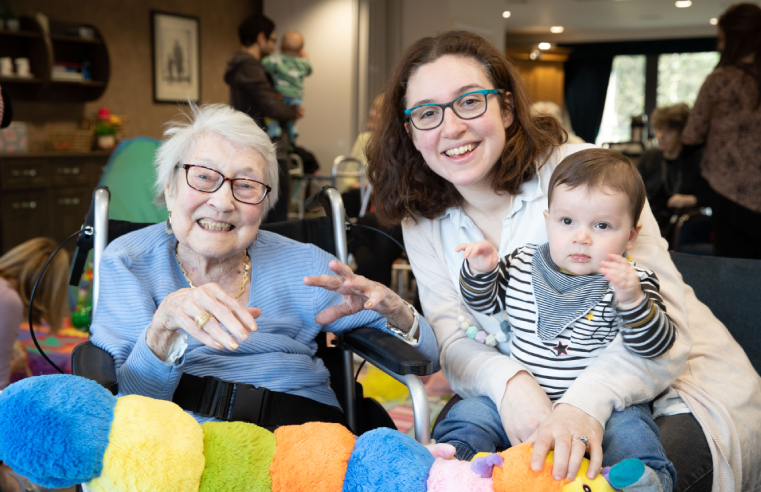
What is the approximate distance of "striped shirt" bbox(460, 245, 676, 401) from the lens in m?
1.15

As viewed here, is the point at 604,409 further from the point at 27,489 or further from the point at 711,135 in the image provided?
the point at 711,135

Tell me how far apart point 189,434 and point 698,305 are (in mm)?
1087

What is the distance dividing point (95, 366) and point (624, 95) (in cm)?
1253

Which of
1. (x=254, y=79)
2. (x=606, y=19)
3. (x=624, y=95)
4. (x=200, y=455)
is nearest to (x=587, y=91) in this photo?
(x=624, y=95)

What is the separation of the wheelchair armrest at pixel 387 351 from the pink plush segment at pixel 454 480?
0.92ft

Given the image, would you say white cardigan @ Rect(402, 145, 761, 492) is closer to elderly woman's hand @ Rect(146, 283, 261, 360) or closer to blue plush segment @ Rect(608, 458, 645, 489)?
blue plush segment @ Rect(608, 458, 645, 489)

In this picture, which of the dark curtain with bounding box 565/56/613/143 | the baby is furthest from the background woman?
the dark curtain with bounding box 565/56/613/143

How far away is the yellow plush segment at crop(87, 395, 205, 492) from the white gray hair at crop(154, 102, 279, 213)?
60 cm

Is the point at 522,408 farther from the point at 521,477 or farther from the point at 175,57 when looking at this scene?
the point at 175,57

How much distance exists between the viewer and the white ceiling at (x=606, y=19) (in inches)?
355

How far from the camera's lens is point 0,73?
498cm

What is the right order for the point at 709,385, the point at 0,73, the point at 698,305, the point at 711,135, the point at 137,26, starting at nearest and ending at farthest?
the point at 709,385 → the point at 698,305 → the point at 711,135 → the point at 0,73 → the point at 137,26

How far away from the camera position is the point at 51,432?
0.81 meters

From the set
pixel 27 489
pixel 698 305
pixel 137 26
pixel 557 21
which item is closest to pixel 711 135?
pixel 698 305
